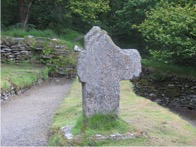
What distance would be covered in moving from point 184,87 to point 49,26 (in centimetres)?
1030

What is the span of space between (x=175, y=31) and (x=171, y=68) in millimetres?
5020

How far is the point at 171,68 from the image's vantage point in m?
20.4

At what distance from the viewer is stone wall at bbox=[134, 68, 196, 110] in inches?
708

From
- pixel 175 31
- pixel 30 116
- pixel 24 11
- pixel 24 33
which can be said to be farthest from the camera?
pixel 24 11

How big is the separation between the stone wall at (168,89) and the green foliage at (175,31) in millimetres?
1918

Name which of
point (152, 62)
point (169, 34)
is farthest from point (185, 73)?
point (169, 34)

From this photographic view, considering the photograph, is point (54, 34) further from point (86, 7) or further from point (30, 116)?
point (30, 116)

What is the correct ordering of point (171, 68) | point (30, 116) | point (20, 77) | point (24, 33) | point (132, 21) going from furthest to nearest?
point (132, 21) < point (24, 33) < point (171, 68) < point (20, 77) < point (30, 116)

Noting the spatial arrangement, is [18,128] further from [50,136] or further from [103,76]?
[103,76]

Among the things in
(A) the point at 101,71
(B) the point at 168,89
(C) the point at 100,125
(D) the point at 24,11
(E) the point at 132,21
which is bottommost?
(B) the point at 168,89

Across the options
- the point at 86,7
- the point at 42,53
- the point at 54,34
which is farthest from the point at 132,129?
the point at 54,34

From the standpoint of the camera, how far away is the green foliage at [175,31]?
15.1 m

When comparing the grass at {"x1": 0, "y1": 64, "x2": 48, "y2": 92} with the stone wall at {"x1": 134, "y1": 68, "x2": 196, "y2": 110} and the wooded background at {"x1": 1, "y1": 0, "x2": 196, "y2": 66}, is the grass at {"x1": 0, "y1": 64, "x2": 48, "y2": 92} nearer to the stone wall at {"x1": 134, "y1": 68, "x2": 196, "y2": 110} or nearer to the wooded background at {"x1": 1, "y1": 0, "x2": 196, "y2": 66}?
the stone wall at {"x1": 134, "y1": 68, "x2": 196, "y2": 110}

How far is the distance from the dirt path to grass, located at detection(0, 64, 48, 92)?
1.15 ft
